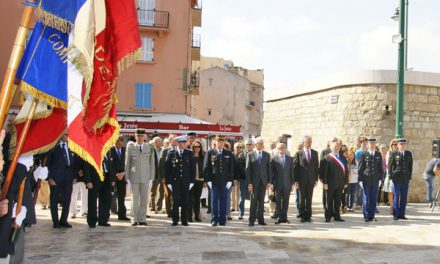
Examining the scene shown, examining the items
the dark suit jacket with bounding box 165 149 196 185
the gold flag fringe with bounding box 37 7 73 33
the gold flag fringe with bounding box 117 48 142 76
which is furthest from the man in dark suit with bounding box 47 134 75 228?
the gold flag fringe with bounding box 37 7 73 33

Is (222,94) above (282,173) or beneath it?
above

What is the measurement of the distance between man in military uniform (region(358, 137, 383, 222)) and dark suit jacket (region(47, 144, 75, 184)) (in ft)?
21.4

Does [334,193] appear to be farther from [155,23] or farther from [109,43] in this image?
[155,23]

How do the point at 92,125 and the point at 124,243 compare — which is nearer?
the point at 92,125

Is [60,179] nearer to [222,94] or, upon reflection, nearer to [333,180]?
[333,180]

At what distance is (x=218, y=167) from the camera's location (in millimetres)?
10875

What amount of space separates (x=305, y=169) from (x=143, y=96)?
18700 mm

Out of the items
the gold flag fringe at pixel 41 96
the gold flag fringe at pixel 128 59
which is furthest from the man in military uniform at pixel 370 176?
the gold flag fringe at pixel 41 96

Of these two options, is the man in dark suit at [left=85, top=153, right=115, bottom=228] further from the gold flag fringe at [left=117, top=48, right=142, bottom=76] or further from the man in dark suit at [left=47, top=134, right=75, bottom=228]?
the gold flag fringe at [left=117, top=48, right=142, bottom=76]

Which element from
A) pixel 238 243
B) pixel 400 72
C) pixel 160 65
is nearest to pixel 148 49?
pixel 160 65

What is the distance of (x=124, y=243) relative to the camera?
8.64 m

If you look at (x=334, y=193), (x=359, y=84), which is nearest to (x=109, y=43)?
(x=334, y=193)

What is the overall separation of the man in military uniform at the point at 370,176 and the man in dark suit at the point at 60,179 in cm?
654

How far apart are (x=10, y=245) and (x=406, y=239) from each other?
7.03 meters
